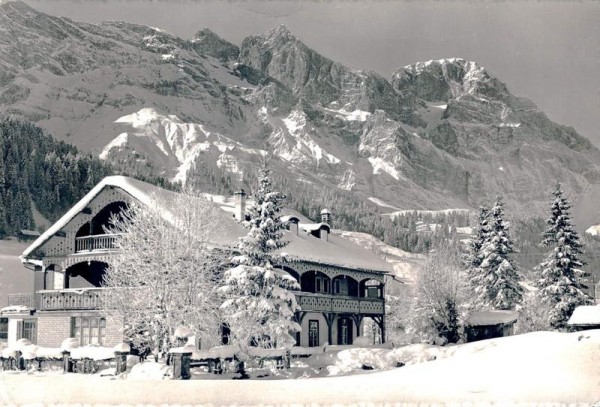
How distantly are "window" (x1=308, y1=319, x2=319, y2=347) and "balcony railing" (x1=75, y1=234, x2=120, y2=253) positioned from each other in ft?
41.6

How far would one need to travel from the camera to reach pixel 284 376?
3064 cm

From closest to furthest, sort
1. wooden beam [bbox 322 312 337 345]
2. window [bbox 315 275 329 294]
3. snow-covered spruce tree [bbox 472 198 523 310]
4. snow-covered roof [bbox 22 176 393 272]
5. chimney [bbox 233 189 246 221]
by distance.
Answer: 1. snow-covered roof [bbox 22 176 393 272]
2. chimney [bbox 233 189 246 221]
3. wooden beam [bbox 322 312 337 345]
4. window [bbox 315 275 329 294]
5. snow-covered spruce tree [bbox 472 198 523 310]

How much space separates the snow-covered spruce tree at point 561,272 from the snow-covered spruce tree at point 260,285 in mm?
20488

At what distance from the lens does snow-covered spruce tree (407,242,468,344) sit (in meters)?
49.5

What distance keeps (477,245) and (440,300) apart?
808 cm

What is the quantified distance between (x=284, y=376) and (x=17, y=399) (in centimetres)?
1468

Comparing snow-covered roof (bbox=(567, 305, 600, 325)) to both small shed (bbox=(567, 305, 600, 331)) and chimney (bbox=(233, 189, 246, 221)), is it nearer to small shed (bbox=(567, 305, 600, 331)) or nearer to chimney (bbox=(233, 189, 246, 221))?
small shed (bbox=(567, 305, 600, 331))

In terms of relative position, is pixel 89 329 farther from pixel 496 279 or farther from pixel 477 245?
pixel 477 245

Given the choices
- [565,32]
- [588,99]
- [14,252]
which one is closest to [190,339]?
[565,32]

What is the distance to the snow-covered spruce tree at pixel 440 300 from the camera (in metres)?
49.5

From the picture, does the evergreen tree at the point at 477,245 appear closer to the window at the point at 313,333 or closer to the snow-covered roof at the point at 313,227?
the snow-covered roof at the point at 313,227

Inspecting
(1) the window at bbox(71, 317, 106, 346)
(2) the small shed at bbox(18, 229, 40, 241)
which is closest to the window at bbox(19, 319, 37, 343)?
(1) the window at bbox(71, 317, 106, 346)

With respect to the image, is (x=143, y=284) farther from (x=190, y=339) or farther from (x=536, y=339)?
(x=536, y=339)

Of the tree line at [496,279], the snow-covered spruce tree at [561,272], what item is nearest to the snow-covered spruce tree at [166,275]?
the tree line at [496,279]
